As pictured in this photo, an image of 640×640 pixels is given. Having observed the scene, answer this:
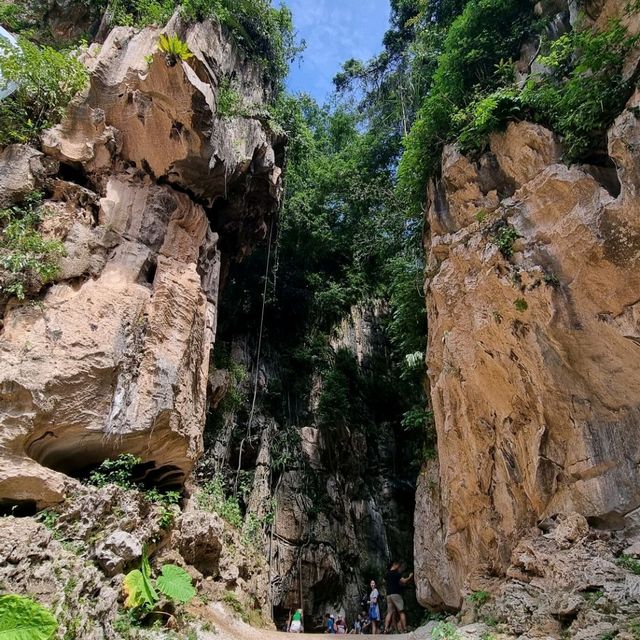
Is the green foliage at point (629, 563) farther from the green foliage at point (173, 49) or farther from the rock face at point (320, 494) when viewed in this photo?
the green foliage at point (173, 49)

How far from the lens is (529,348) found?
7730 mm

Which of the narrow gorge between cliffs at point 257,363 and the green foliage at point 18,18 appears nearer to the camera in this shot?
the narrow gorge between cliffs at point 257,363

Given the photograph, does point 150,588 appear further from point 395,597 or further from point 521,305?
point 521,305

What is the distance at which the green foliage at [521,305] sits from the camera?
304 inches

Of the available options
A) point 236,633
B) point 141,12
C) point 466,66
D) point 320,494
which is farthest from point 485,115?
point 320,494

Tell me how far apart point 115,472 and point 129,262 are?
3674 mm

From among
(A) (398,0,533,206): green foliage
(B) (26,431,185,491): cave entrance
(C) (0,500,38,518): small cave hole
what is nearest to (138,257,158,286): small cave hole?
(B) (26,431,185,491): cave entrance

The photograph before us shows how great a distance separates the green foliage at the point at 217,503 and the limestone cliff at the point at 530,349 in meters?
4.16

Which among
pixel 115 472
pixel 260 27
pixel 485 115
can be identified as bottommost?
pixel 115 472

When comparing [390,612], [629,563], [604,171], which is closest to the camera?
[629,563]

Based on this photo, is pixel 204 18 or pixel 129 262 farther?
pixel 204 18

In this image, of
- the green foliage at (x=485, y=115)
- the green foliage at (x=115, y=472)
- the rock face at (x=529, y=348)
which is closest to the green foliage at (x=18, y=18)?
the green foliage at (x=485, y=115)

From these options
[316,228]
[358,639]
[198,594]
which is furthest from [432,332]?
[316,228]

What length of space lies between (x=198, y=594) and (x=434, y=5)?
15507mm
